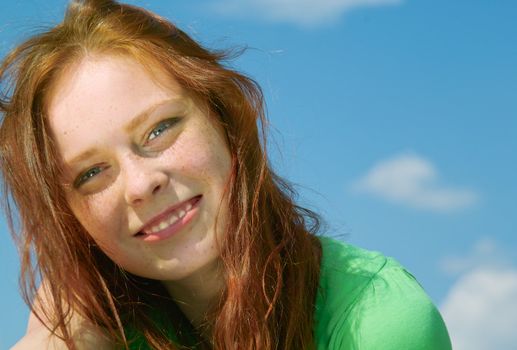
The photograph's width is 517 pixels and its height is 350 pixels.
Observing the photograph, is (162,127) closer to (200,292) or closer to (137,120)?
(137,120)

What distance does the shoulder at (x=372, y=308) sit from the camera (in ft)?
9.73

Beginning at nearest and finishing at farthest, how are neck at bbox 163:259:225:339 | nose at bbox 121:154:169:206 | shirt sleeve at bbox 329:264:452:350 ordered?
shirt sleeve at bbox 329:264:452:350, nose at bbox 121:154:169:206, neck at bbox 163:259:225:339

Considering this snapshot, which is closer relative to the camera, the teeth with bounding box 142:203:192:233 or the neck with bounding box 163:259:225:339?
the teeth with bounding box 142:203:192:233

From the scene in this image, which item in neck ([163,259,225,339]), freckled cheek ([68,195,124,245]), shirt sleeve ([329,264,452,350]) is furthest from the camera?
neck ([163,259,225,339])

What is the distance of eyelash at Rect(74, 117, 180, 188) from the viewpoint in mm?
3102

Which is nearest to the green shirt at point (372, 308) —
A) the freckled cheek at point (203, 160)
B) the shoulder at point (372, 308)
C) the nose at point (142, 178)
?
the shoulder at point (372, 308)

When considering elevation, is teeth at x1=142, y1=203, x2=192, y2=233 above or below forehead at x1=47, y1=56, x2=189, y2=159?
below

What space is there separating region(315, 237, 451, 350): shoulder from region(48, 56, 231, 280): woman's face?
14.7 inches

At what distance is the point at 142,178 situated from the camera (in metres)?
3.06

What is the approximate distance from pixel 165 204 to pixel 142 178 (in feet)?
0.36

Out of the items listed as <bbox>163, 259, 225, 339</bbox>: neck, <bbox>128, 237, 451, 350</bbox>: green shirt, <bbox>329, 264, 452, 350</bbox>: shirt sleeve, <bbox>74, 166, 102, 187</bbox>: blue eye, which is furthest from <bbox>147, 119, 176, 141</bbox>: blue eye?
<bbox>329, 264, 452, 350</bbox>: shirt sleeve

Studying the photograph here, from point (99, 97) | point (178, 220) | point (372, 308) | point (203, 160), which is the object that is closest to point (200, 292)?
point (178, 220)

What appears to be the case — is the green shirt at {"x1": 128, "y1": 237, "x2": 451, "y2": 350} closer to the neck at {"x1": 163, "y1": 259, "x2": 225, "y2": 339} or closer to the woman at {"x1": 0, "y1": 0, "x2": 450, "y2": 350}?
the woman at {"x1": 0, "y1": 0, "x2": 450, "y2": 350}

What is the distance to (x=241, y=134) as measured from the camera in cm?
325
